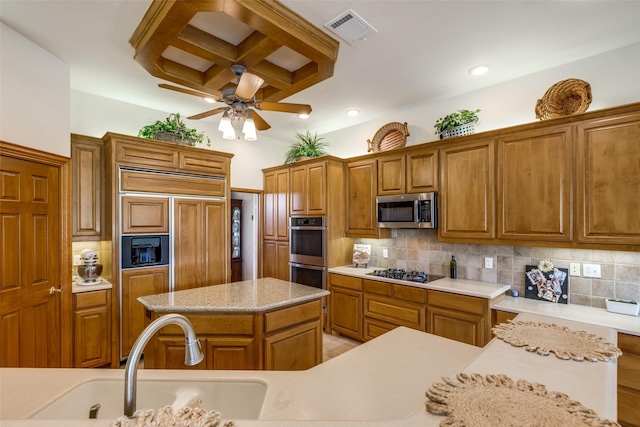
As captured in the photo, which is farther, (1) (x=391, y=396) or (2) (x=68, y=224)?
(2) (x=68, y=224)

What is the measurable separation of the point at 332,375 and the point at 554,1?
255 centimetres

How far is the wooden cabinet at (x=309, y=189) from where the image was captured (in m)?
3.93

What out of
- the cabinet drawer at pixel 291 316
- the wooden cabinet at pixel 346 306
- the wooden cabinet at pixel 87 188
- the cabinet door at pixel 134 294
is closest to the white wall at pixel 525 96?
the wooden cabinet at pixel 346 306

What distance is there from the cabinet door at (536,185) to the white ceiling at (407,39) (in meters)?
0.70

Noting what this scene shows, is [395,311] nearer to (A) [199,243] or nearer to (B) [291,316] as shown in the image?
(B) [291,316]

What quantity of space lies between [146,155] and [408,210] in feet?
9.67

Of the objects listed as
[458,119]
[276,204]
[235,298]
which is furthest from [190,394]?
[276,204]

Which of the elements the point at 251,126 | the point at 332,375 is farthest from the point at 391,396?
the point at 251,126

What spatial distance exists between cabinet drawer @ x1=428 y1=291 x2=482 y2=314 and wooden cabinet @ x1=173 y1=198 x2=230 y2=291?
249cm

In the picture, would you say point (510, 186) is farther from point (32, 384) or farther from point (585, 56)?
point (32, 384)

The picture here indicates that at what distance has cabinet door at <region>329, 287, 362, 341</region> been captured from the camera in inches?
142

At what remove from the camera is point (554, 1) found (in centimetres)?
190

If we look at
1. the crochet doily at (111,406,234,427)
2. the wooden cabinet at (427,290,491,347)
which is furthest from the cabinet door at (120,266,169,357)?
the wooden cabinet at (427,290,491,347)

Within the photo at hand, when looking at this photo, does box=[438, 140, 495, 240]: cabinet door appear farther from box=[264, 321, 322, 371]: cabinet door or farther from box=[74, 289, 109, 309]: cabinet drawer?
box=[74, 289, 109, 309]: cabinet drawer
